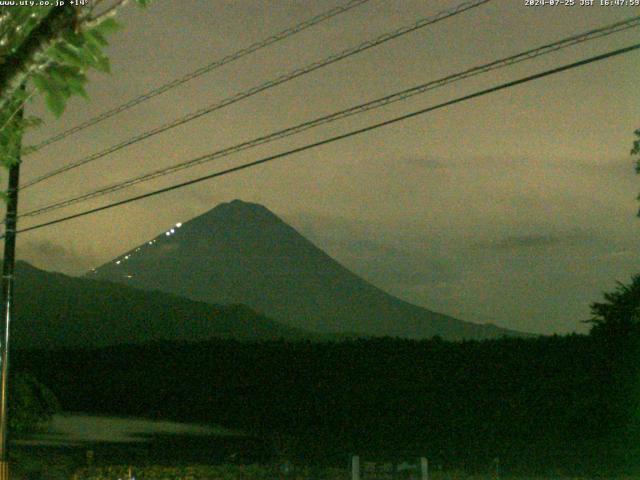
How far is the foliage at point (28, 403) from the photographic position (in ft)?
60.2

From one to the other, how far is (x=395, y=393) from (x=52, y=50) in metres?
42.3

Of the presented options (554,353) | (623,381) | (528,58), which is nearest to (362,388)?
(554,353)

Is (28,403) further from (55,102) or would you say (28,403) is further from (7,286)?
(55,102)

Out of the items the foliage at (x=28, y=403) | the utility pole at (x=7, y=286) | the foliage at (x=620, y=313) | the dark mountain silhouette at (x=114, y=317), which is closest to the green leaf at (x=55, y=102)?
the utility pole at (x=7, y=286)

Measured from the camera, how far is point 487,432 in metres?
34.7

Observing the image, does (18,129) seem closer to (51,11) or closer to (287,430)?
(51,11)

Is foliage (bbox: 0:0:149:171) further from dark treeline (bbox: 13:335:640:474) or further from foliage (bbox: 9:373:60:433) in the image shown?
dark treeline (bbox: 13:335:640:474)

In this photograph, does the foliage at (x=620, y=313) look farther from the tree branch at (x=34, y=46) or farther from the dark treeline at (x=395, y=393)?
the tree branch at (x=34, y=46)

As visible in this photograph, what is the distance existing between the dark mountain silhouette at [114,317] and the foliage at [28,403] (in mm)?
116618

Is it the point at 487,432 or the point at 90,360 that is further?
the point at 90,360

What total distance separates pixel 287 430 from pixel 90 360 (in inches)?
800

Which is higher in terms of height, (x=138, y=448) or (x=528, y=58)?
(x=528, y=58)

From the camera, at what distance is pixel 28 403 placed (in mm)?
18500

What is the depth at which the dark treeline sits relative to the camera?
97.8ft
